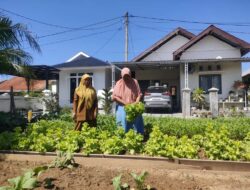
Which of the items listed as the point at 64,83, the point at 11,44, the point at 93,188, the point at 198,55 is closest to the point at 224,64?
the point at 198,55

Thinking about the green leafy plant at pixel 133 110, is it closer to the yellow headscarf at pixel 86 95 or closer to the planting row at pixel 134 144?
the planting row at pixel 134 144

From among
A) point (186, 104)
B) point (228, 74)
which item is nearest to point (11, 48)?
point (186, 104)

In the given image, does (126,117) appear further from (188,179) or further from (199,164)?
(188,179)

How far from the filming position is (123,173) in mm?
5172

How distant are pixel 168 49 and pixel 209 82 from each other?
5408 mm

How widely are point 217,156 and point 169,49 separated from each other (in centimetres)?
1922

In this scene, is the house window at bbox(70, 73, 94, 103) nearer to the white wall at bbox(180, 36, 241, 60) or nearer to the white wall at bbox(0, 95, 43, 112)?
the white wall at bbox(0, 95, 43, 112)

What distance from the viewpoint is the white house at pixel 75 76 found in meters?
22.1

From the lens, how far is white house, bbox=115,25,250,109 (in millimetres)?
19891

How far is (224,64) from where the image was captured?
20.1 meters

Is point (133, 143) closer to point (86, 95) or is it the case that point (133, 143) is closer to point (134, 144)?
point (134, 144)

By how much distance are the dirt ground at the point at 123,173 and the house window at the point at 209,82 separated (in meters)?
15.2

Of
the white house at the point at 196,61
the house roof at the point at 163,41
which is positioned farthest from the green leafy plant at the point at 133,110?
the house roof at the point at 163,41

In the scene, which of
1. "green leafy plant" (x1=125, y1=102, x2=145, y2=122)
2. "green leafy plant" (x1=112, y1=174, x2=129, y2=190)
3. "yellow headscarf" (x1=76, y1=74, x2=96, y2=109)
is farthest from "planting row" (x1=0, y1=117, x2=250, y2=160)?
"green leafy plant" (x1=112, y1=174, x2=129, y2=190)
